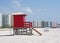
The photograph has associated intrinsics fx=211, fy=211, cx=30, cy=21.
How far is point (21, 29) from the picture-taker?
25.1 m

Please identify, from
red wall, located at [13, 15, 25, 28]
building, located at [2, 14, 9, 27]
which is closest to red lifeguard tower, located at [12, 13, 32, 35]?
red wall, located at [13, 15, 25, 28]

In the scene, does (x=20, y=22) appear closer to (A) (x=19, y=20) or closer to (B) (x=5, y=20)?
(A) (x=19, y=20)

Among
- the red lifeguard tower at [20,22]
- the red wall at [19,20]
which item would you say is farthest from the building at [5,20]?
the red wall at [19,20]

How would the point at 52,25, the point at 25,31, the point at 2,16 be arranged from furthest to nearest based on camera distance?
the point at 2,16 < the point at 52,25 < the point at 25,31

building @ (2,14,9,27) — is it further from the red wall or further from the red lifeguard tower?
the red wall

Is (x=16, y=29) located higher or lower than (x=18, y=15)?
lower

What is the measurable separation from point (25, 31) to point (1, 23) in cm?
6095

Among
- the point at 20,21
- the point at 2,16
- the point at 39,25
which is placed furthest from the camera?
the point at 2,16

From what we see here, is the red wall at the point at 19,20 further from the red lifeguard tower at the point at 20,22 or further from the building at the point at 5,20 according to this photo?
the building at the point at 5,20

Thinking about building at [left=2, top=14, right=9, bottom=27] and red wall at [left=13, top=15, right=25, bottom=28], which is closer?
red wall at [left=13, top=15, right=25, bottom=28]

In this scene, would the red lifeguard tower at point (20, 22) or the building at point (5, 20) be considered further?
the building at point (5, 20)

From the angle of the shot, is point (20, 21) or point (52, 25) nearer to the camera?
point (20, 21)

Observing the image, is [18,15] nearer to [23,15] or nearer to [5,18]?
[23,15]

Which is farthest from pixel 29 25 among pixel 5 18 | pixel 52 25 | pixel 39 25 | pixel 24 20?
pixel 5 18
